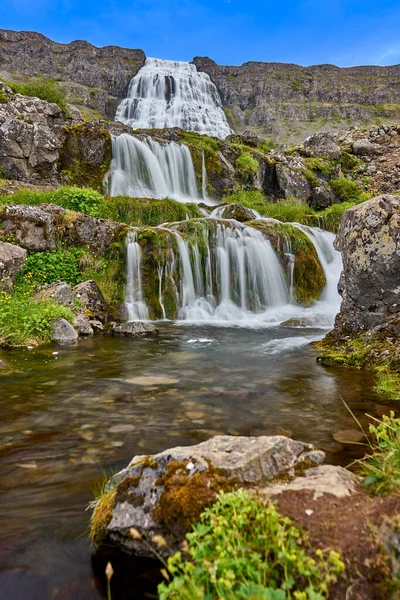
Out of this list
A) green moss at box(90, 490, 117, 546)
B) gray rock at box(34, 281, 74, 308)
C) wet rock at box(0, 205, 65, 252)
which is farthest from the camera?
wet rock at box(0, 205, 65, 252)

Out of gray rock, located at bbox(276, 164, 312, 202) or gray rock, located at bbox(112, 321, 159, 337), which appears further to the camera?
gray rock, located at bbox(276, 164, 312, 202)

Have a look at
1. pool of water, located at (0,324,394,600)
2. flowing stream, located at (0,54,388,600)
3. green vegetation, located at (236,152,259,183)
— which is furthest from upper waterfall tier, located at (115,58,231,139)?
pool of water, located at (0,324,394,600)

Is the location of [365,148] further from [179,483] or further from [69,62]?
[69,62]

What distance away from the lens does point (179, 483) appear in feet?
6.40

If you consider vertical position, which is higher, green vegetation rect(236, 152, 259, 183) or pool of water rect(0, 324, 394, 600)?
green vegetation rect(236, 152, 259, 183)

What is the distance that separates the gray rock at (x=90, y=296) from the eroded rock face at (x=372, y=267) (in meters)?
6.90

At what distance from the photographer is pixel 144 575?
1.85 m

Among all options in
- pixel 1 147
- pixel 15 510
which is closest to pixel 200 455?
pixel 15 510

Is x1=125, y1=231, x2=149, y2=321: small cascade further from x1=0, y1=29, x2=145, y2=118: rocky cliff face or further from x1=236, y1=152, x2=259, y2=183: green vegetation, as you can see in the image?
x1=0, y1=29, x2=145, y2=118: rocky cliff face

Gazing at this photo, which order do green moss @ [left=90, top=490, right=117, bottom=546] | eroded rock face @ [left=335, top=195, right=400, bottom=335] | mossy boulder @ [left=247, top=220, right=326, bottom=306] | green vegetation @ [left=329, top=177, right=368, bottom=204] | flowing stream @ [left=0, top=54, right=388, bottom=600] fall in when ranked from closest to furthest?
green moss @ [left=90, top=490, right=117, bottom=546] < flowing stream @ [left=0, top=54, right=388, bottom=600] < eroded rock face @ [left=335, top=195, right=400, bottom=335] < mossy boulder @ [left=247, top=220, right=326, bottom=306] < green vegetation @ [left=329, top=177, right=368, bottom=204]

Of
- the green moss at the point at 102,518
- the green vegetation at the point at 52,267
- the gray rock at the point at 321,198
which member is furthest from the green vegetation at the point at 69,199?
the gray rock at the point at 321,198

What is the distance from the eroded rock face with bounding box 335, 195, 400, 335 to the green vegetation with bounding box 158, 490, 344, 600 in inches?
204

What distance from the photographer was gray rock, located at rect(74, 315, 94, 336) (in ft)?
30.0

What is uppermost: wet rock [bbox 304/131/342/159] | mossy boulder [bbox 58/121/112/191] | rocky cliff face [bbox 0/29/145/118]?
rocky cliff face [bbox 0/29/145/118]
